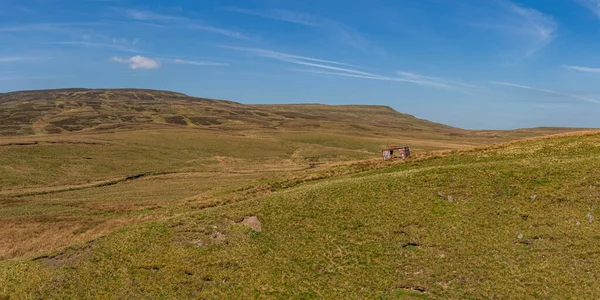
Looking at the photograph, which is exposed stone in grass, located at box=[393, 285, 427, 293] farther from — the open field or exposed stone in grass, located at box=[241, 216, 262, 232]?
exposed stone in grass, located at box=[241, 216, 262, 232]

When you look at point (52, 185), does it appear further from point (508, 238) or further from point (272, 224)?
point (508, 238)

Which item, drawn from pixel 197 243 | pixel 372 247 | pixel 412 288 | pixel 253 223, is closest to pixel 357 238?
pixel 372 247

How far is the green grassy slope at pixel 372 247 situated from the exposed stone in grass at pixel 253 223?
14.4 inches

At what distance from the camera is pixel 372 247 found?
996 inches

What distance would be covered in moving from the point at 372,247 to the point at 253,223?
959 cm

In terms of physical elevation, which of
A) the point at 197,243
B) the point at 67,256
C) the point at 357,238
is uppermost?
the point at 357,238

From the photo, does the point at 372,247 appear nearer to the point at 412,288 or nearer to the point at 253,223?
the point at 412,288

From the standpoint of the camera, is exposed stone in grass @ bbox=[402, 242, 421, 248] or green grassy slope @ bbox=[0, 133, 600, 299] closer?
green grassy slope @ bbox=[0, 133, 600, 299]

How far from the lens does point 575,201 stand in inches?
1123

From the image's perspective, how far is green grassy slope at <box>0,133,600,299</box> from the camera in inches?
838

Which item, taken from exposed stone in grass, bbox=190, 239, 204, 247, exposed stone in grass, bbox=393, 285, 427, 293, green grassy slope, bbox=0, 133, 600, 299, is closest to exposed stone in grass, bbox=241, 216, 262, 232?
green grassy slope, bbox=0, 133, 600, 299

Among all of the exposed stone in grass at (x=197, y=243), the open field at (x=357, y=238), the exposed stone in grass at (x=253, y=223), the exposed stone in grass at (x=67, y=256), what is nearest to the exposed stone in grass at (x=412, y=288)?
the open field at (x=357, y=238)

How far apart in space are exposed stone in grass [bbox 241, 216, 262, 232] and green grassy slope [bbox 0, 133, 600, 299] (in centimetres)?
36

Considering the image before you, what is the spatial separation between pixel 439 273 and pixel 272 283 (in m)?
9.62
